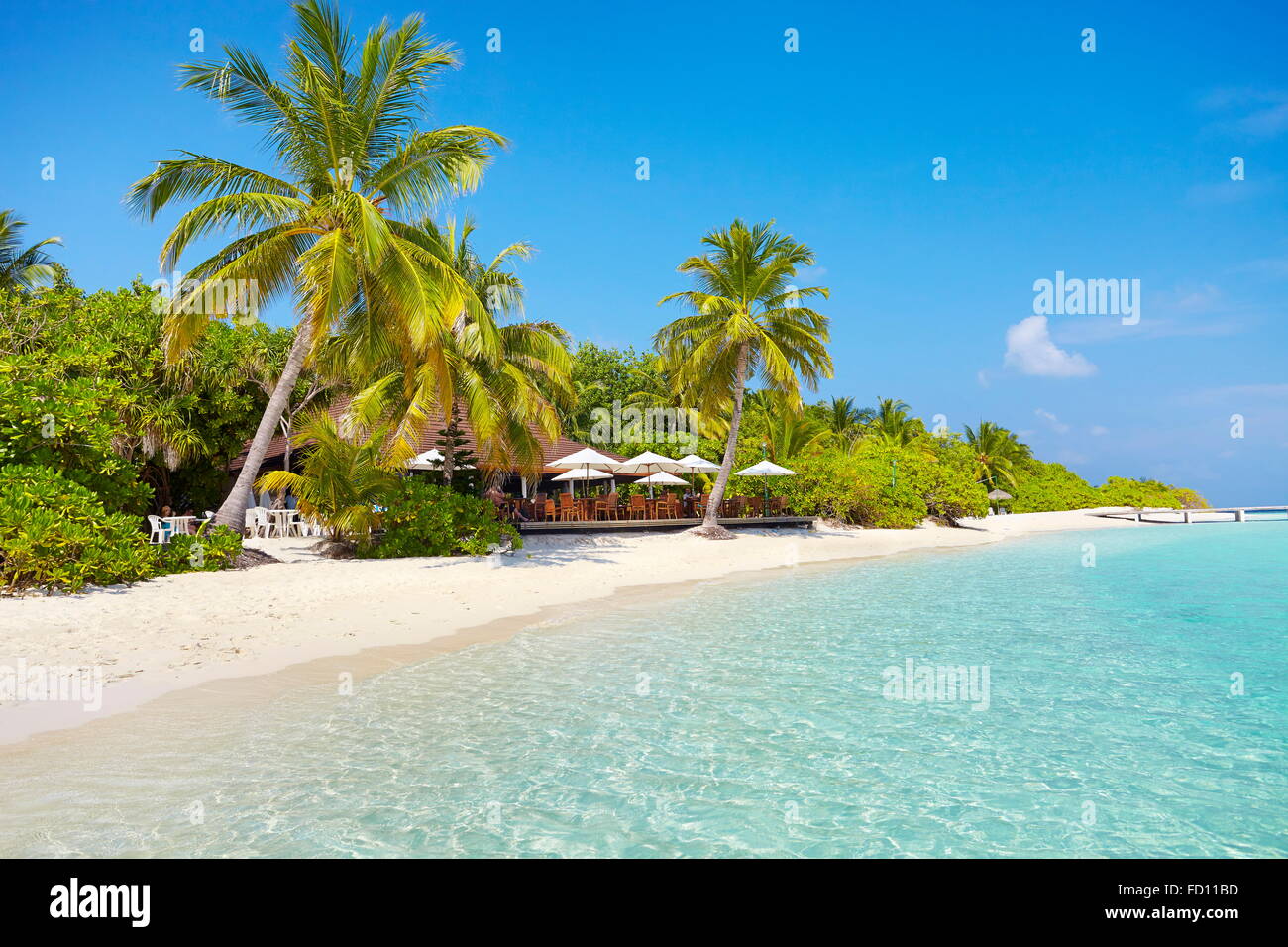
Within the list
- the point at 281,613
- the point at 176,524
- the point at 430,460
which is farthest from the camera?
the point at 430,460

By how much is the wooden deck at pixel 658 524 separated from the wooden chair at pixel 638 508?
0.41m

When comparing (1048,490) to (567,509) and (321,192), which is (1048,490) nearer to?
(567,509)

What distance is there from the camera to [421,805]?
4.24 m

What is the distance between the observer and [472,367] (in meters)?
17.2

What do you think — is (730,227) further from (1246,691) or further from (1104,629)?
(1246,691)

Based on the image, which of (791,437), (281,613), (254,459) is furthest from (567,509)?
(281,613)

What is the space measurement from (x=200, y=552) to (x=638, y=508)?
44.8ft

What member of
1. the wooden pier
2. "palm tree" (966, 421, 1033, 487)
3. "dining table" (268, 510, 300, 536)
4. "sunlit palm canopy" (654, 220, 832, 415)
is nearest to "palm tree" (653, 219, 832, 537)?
"sunlit palm canopy" (654, 220, 832, 415)

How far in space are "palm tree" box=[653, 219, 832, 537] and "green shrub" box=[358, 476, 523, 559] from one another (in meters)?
8.52

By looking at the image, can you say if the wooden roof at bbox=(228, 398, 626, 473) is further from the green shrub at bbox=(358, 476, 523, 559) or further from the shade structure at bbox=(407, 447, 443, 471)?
the green shrub at bbox=(358, 476, 523, 559)

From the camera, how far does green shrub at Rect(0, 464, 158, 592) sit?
9.22 meters

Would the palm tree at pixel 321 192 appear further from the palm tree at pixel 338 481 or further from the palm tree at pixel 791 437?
the palm tree at pixel 791 437

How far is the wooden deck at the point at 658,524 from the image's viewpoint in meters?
21.6

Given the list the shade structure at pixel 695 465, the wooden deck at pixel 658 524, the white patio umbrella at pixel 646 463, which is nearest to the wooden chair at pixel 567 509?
the wooden deck at pixel 658 524
